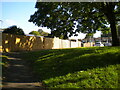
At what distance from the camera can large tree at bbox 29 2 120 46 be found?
1611 centimetres

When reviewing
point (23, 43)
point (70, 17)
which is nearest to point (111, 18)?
point (70, 17)

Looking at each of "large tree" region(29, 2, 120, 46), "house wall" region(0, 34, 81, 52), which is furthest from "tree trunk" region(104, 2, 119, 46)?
"house wall" region(0, 34, 81, 52)

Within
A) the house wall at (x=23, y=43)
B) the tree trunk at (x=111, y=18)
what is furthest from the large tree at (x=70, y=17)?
the house wall at (x=23, y=43)

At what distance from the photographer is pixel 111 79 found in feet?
19.3

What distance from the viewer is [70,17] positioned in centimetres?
1778

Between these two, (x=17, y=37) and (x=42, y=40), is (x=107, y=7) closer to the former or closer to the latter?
(x=17, y=37)

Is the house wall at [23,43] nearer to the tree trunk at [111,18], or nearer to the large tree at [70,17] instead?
the large tree at [70,17]

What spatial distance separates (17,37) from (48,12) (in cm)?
835

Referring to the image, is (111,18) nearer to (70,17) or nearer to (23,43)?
(70,17)

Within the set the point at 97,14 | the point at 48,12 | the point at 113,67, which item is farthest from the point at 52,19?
the point at 113,67

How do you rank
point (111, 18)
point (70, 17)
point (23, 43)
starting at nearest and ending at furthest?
1. point (111, 18)
2. point (70, 17)
3. point (23, 43)

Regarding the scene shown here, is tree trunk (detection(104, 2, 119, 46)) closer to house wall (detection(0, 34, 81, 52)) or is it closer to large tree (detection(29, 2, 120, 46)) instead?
large tree (detection(29, 2, 120, 46))

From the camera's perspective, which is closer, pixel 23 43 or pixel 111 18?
pixel 111 18

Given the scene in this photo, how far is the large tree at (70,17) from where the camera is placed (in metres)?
16.1
